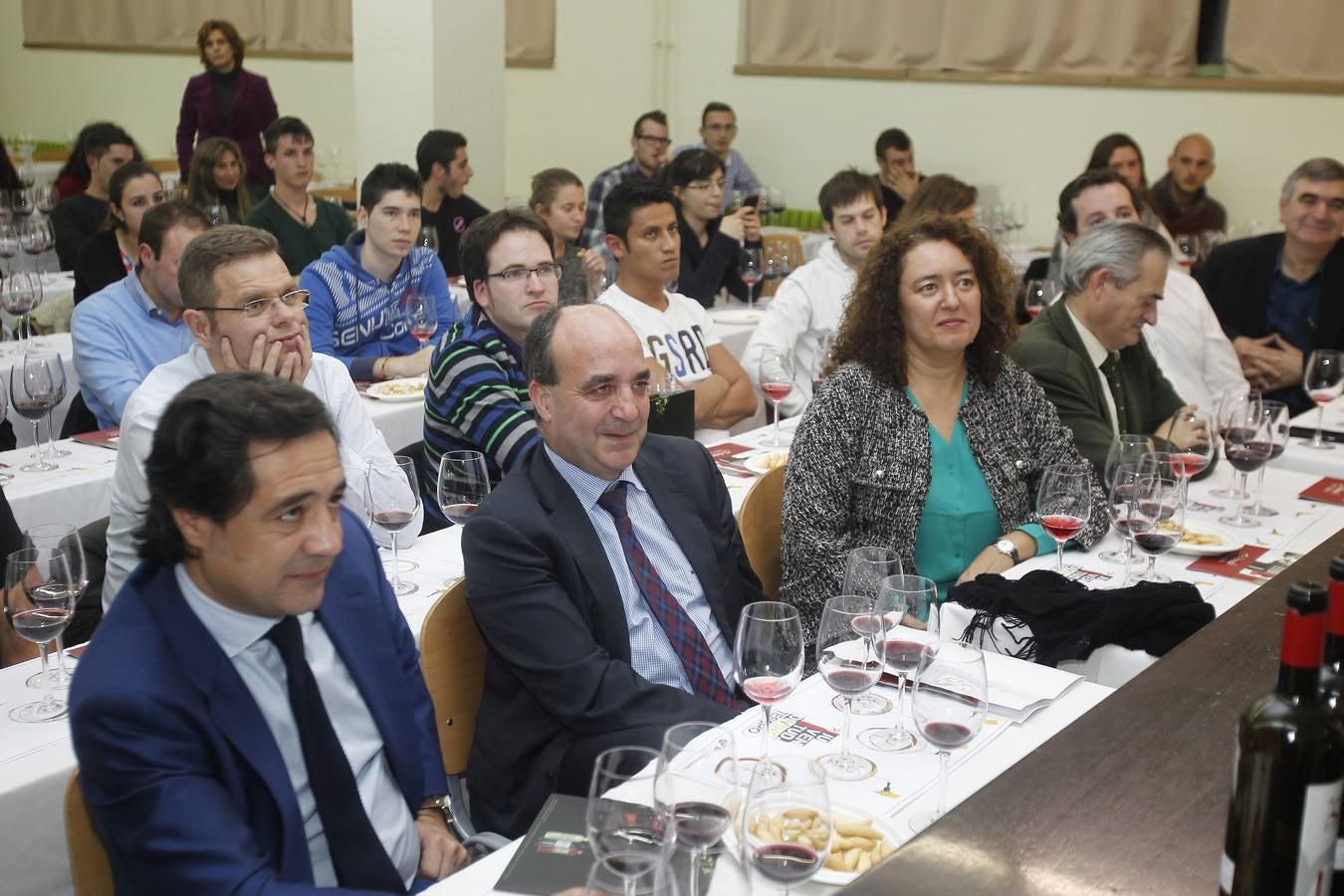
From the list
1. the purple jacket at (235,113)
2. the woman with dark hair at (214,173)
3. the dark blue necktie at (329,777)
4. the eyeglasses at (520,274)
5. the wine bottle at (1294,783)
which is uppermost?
the purple jacket at (235,113)

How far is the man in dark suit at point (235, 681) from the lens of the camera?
4.90 ft

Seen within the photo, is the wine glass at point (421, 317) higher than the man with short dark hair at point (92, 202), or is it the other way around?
the man with short dark hair at point (92, 202)

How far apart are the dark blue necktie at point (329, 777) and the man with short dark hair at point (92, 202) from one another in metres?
5.72

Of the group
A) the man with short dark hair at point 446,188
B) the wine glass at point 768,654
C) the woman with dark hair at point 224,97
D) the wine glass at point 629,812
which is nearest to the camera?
the wine glass at point 629,812

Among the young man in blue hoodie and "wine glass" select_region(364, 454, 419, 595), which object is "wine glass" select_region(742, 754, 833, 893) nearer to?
"wine glass" select_region(364, 454, 419, 595)

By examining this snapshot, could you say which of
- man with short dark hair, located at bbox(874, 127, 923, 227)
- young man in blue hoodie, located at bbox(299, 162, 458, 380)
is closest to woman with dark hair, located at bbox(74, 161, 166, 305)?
young man in blue hoodie, located at bbox(299, 162, 458, 380)

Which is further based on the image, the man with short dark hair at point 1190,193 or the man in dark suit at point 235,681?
the man with short dark hair at point 1190,193

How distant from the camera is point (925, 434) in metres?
2.81

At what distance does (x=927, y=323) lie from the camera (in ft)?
9.32

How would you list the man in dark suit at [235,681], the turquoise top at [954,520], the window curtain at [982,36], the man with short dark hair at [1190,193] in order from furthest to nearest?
the window curtain at [982,36] < the man with short dark hair at [1190,193] < the turquoise top at [954,520] < the man in dark suit at [235,681]

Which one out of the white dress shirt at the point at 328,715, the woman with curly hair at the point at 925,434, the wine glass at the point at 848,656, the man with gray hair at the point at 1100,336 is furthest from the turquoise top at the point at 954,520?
the white dress shirt at the point at 328,715

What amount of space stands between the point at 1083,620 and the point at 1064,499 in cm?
37

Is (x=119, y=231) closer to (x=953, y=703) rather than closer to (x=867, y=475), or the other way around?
(x=867, y=475)

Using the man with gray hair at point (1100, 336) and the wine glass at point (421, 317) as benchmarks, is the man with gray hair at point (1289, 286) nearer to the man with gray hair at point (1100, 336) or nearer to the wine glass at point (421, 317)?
the man with gray hair at point (1100, 336)
